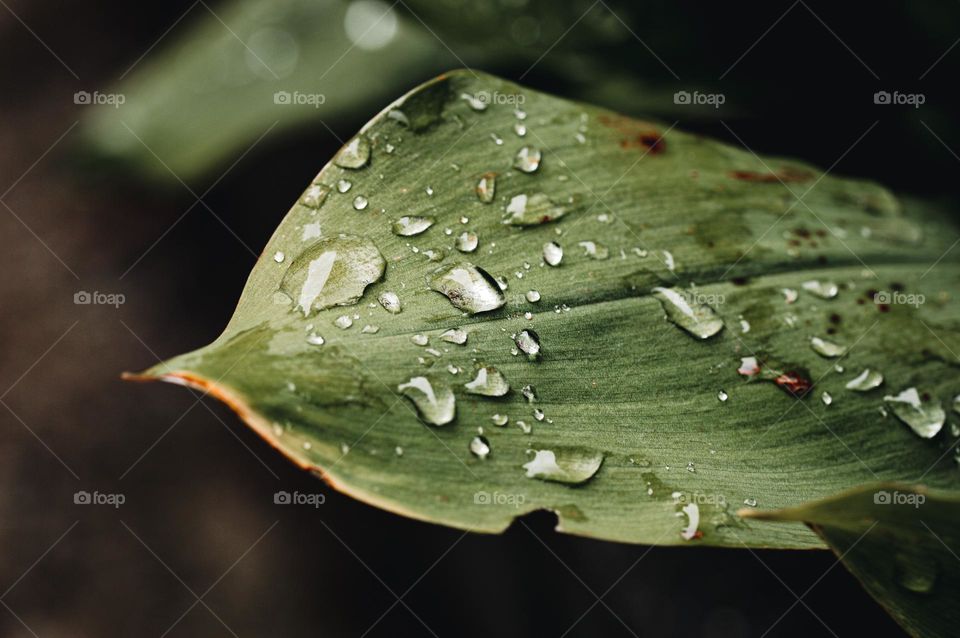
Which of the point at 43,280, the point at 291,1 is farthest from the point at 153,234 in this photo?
the point at 291,1

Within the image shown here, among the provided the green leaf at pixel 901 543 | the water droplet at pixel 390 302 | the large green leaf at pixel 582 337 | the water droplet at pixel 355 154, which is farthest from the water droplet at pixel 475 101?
the green leaf at pixel 901 543

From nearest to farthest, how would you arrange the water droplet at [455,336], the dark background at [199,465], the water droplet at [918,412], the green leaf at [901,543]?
the green leaf at [901,543] < the water droplet at [455,336] < the water droplet at [918,412] < the dark background at [199,465]

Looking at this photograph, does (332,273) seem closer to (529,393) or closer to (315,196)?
(315,196)

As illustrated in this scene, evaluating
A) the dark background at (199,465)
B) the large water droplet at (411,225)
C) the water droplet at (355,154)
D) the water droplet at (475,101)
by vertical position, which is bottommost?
the dark background at (199,465)

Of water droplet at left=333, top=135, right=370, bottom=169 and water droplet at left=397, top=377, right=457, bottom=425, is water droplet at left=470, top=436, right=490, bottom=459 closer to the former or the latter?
water droplet at left=397, top=377, right=457, bottom=425

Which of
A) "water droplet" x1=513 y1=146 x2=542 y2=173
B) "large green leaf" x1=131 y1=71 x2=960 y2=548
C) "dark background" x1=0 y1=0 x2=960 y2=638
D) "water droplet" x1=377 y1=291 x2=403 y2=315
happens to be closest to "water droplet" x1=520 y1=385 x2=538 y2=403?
"large green leaf" x1=131 y1=71 x2=960 y2=548

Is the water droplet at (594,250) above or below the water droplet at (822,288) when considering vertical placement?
above

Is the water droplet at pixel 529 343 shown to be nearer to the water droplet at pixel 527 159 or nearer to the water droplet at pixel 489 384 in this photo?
the water droplet at pixel 489 384

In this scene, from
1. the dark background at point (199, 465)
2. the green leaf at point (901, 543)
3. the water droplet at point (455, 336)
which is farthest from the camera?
the dark background at point (199, 465)

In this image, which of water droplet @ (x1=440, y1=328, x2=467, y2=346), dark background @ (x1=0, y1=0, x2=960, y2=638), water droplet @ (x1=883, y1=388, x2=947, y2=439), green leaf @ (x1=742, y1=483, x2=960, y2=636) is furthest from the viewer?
dark background @ (x1=0, y1=0, x2=960, y2=638)
